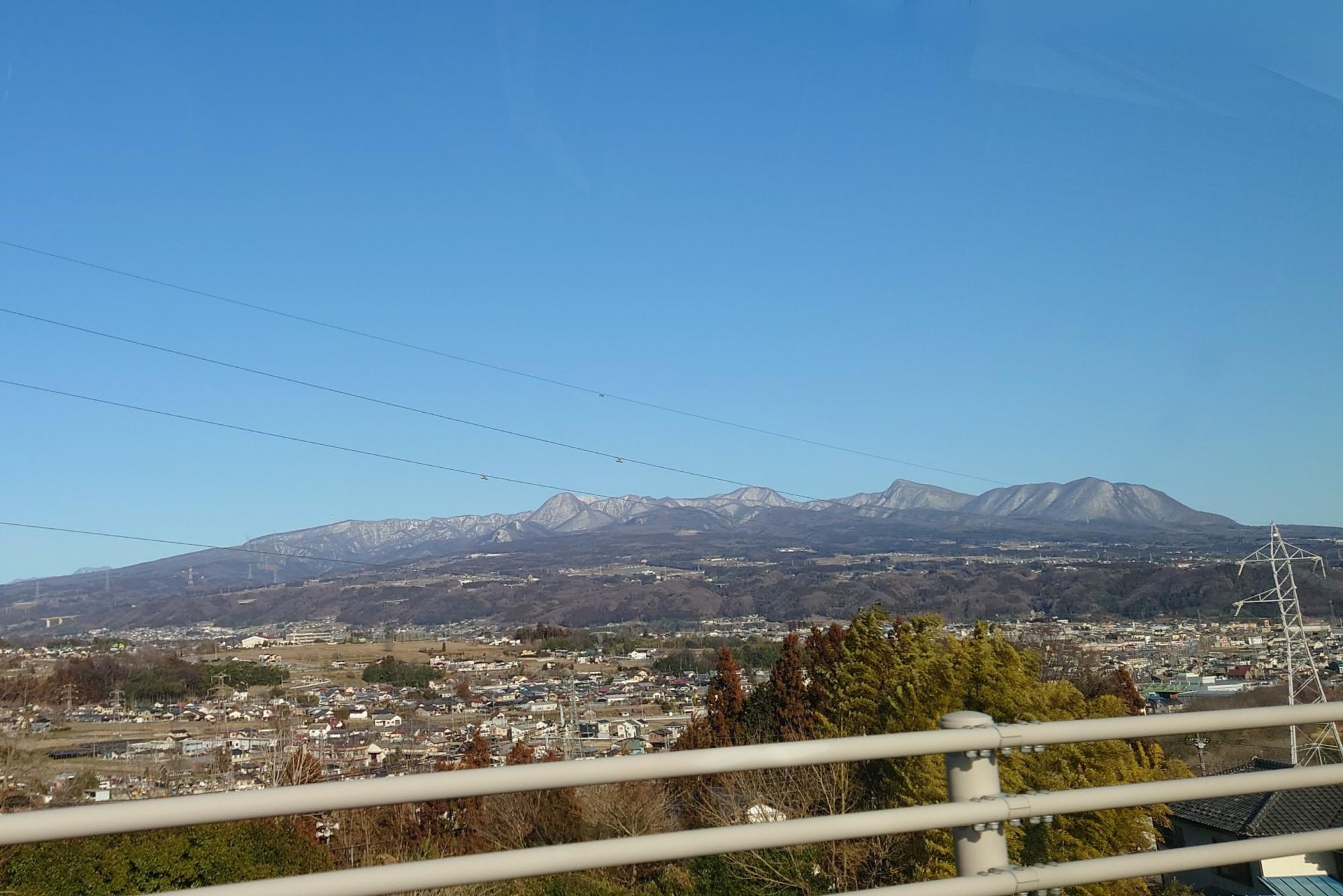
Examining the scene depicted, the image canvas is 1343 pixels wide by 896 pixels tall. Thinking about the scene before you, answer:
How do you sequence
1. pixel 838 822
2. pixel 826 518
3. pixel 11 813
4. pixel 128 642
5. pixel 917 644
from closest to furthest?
pixel 11 813 → pixel 838 822 → pixel 917 644 → pixel 128 642 → pixel 826 518

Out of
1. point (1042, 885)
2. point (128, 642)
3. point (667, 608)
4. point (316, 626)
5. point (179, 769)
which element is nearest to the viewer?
point (1042, 885)

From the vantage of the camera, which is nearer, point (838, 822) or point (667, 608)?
point (838, 822)

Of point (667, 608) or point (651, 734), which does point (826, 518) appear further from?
point (651, 734)

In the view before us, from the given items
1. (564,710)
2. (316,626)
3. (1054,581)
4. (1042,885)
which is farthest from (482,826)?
(1054,581)

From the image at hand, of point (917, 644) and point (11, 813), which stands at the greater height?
point (11, 813)

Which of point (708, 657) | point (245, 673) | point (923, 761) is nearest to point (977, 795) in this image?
point (923, 761)

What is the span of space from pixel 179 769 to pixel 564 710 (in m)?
13.4

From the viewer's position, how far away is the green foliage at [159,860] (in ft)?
23.7

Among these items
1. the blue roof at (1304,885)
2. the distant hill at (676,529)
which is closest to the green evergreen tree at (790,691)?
the blue roof at (1304,885)

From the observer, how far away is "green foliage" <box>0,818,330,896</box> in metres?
7.21

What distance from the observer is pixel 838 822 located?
2.12m

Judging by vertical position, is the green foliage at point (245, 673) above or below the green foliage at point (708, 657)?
above

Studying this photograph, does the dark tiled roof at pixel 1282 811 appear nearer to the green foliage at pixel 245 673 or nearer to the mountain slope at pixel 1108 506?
the green foliage at pixel 245 673

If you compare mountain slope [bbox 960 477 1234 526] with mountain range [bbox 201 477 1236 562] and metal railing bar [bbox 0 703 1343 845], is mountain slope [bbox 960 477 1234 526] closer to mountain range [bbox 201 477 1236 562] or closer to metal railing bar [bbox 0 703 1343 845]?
mountain range [bbox 201 477 1236 562]
